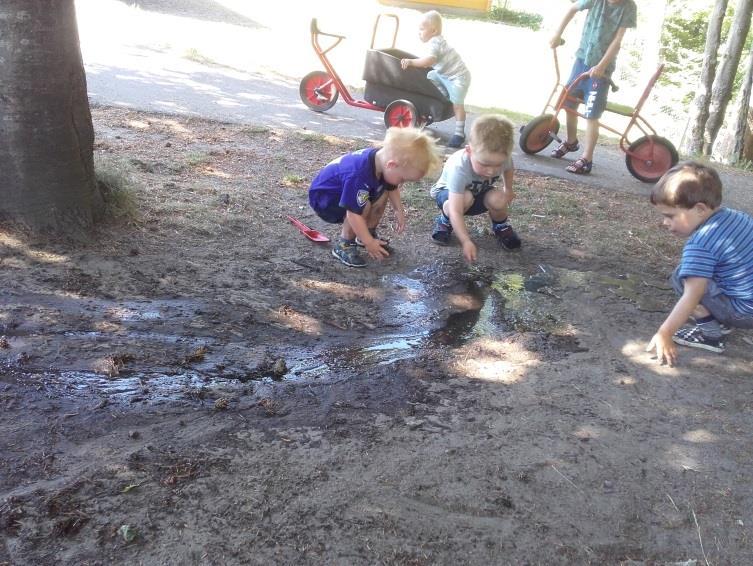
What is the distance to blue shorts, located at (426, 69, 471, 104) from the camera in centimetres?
725

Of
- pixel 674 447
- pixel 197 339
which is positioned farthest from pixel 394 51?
pixel 674 447

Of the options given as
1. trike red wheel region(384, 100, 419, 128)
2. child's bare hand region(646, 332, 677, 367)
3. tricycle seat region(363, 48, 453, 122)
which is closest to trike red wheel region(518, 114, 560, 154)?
tricycle seat region(363, 48, 453, 122)

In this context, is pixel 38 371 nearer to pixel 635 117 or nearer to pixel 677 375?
pixel 677 375

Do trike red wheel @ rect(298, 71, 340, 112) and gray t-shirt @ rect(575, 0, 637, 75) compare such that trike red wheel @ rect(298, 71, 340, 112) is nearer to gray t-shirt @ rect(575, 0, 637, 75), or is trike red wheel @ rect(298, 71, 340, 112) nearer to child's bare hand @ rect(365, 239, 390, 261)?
gray t-shirt @ rect(575, 0, 637, 75)

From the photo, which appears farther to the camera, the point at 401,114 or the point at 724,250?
the point at 401,114

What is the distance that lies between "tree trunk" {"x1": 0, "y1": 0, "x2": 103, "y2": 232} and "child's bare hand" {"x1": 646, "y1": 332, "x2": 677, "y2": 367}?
324cm

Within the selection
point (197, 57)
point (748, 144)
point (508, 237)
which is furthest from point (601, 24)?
point (197, 57)

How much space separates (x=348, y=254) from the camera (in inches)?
168

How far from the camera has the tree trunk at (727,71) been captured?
9.62 meters

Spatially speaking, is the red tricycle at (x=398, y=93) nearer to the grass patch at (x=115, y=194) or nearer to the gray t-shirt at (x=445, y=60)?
the gray t-shirt at (x=445, y=60)

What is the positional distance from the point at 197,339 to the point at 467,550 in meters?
1.65

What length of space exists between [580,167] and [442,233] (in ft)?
9.87

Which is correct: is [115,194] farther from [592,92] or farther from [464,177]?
[592,92]

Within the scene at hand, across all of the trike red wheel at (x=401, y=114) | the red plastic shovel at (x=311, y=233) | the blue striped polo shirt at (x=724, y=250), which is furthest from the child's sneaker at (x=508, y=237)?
the trike red wheel at (x=401, y=114)
